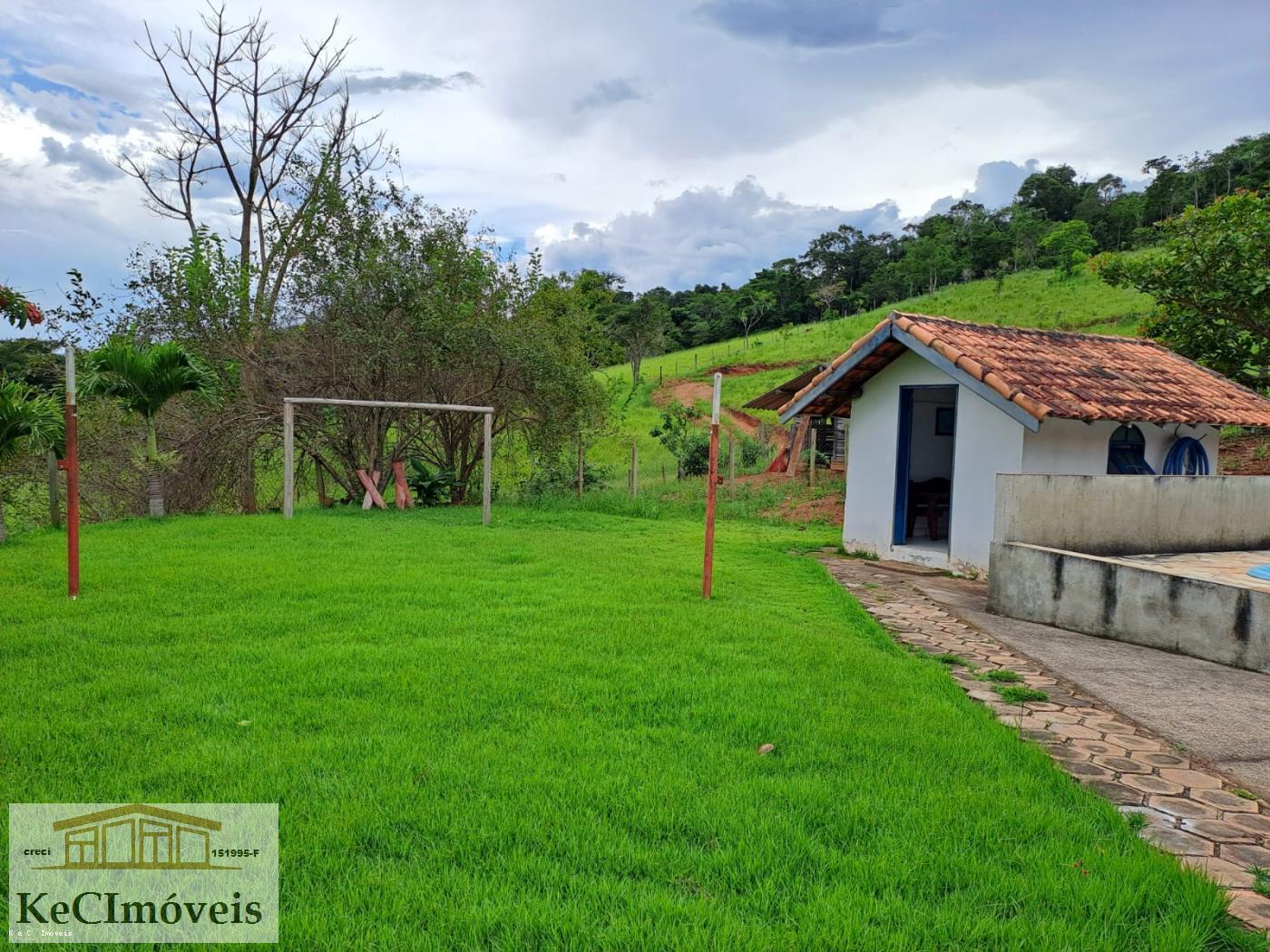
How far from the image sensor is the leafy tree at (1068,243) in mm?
47281

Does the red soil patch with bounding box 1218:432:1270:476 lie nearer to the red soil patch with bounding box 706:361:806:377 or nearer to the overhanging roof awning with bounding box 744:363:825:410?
the overhanging roof awning with bounding box 744:363:825:410

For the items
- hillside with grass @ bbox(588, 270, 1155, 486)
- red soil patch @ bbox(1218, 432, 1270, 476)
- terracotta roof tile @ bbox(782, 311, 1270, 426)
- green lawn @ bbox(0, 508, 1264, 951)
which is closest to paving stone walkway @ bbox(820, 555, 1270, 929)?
green lawn @ bbox(0, 508, 1264, 951)

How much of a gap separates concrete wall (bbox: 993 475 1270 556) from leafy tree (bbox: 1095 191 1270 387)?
716cm

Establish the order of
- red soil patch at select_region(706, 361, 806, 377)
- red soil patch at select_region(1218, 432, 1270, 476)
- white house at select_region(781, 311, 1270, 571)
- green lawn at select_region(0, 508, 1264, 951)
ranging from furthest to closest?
red soil patch at select_region(706, 361, 806, 377)
red soil patch at select_region(1218, 432, 1270, 476)
white house at select_region(781, 311, 1270, 571)
green lawn at select_region(0, 508, 1264, 951)

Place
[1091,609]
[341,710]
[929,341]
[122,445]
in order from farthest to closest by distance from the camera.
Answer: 1. [122,445]
2. [929,341]
3. [1091,609]
4. [341,710]

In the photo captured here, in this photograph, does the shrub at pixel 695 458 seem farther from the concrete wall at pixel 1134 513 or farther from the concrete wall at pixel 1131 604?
the concrete wall at pixel 1131 604

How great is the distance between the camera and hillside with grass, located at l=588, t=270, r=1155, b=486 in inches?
1318

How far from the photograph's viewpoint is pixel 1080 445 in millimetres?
9828

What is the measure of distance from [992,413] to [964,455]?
65 centimetres

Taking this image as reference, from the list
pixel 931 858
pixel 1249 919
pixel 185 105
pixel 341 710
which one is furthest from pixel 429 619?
pixel 185 105

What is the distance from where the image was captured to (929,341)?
9.79 meters

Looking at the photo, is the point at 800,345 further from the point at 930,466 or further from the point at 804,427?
the point at 930,466

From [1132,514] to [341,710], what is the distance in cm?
826

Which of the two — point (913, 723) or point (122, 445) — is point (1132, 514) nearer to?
point (913, 723)
